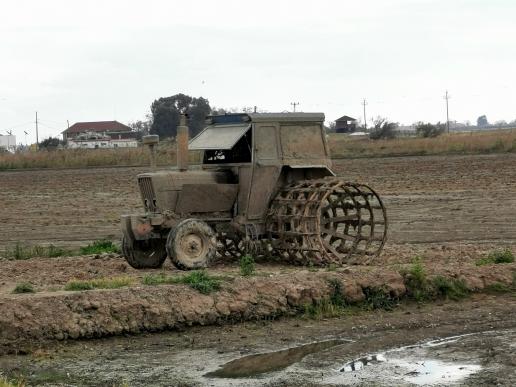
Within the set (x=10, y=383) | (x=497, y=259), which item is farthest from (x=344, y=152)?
(x=10, y=383)

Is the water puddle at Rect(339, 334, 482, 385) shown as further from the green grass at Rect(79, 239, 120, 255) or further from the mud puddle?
the green grass at Rect(79, 239, 120, 255)

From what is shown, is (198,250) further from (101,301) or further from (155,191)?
(101,301)

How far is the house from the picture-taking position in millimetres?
113025

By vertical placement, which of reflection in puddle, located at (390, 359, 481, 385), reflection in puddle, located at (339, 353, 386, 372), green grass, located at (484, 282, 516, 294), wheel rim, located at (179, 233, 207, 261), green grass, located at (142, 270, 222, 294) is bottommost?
reflection in puddle, located at (390, 359, 481, 385)

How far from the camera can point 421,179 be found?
109 ft

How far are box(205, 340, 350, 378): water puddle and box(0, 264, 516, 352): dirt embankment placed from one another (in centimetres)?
149

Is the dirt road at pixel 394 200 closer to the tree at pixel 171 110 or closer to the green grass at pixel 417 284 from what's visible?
the green grass at pixel 417 284

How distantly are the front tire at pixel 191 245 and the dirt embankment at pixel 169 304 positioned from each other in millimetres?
1733

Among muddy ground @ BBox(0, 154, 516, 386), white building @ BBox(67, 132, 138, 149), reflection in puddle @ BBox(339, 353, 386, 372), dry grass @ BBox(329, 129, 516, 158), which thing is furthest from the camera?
white building @ BBox(67, 132, 138, 149)

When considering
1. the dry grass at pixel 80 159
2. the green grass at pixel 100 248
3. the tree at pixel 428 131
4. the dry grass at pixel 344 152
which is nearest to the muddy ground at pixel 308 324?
the green grass at pixel 100 248

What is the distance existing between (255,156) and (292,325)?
402 cm

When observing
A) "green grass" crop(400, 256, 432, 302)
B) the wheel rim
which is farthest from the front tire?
"green grass" crop(400, 256, 432, 302)

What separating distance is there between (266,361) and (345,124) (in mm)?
107011

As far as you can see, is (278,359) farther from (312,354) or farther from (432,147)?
(432,147)
